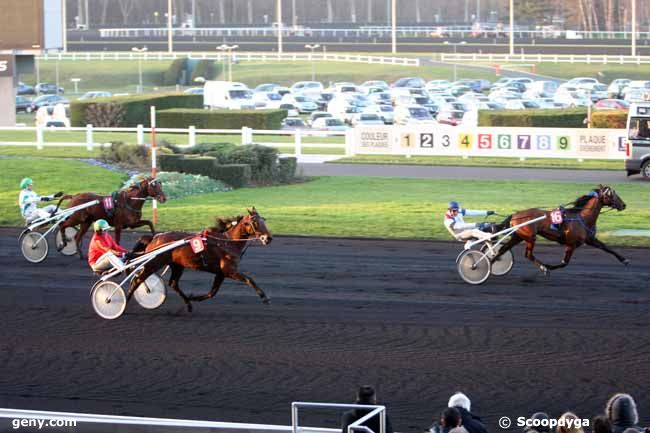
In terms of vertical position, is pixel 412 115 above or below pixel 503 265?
above

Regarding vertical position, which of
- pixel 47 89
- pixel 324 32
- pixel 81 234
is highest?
pixel 324 32

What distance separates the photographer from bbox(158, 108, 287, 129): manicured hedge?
41.4 meters

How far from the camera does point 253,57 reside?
8125 centimetres

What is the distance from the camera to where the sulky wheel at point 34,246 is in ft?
55.5

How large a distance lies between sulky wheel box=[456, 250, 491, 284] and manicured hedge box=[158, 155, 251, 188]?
1182 centimetres

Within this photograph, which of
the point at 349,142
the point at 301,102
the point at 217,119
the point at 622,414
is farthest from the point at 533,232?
the point at 301,102

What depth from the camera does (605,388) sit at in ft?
33.4

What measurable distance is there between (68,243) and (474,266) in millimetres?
6295

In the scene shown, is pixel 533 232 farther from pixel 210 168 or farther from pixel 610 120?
pixel 610 120

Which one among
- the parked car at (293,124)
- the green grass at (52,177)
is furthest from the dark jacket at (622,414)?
the parked car at (293,124)

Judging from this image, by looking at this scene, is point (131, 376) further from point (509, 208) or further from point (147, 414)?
point (509, 208)

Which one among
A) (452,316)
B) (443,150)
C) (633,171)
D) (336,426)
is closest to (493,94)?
(443,150)

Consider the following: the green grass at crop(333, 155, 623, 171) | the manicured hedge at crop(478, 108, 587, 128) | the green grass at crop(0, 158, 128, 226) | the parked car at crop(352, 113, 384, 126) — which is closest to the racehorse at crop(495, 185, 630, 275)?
the green grass at crop(0, 158, 128, 226)

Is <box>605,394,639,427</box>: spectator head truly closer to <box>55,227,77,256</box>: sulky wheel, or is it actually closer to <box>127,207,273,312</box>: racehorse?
<box>127,207,273,312</box>: racehorse
